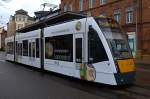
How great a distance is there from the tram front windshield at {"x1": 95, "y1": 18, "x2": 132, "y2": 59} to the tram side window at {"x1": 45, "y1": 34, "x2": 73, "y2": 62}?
268cm

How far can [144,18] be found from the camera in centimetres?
4325

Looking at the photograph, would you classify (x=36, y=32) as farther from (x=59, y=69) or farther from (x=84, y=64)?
(x=84, y=64)

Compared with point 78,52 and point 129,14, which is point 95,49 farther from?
point 129,14

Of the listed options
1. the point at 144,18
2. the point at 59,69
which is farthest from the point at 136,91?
the point at 144,18

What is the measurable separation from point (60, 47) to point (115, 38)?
469 centimetres

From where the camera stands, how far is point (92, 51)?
14.7 m

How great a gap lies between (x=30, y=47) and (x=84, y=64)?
10.8m

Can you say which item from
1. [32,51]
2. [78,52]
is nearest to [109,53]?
[78,52]

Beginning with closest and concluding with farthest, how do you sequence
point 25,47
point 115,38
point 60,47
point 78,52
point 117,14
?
point 115,38 → point 78,52 → point 60,47 → point 25,47 → point 117,14

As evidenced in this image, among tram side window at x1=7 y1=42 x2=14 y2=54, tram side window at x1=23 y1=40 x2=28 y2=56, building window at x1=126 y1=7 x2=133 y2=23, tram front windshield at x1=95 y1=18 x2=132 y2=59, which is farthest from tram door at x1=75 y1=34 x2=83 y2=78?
building window at x1=126 y1=7 x2=133 y2=23

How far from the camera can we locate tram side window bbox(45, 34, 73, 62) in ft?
55.8

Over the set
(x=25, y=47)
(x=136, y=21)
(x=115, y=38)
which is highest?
(x=136, y=21)

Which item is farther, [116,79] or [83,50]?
[83,50]

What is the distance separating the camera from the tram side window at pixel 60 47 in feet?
55.8
